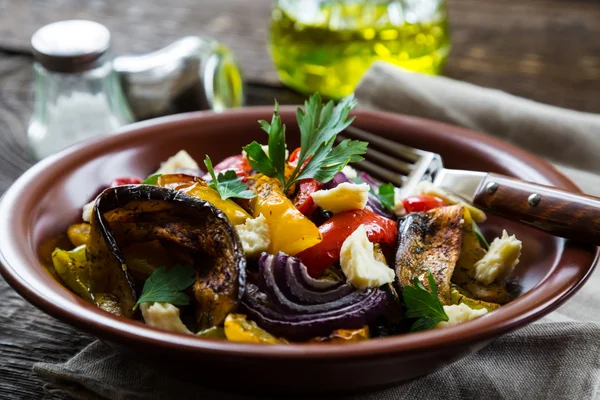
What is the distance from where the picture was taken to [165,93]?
340 centimetres

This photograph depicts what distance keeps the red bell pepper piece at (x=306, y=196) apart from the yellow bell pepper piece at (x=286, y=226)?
0.17 feet

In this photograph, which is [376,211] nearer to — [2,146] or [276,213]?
[276,213]

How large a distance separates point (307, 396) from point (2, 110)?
2541mm

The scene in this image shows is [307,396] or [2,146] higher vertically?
[307,396]

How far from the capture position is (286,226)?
177 centimetres

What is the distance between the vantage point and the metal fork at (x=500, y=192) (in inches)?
72.1

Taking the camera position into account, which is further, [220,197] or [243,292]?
[220,197]

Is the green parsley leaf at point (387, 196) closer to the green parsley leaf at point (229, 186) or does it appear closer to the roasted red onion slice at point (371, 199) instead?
the roasted red onion slice at point (371, 199)

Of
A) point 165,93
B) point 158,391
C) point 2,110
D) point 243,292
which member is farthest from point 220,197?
point 2,110

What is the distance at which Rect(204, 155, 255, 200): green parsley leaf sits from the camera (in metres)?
1.87

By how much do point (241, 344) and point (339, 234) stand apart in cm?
49

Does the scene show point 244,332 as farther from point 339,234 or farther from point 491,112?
point 491,112

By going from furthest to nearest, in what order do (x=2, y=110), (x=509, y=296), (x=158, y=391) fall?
(x=2, y=110), (x=509, y=296), (x=158, y=391)

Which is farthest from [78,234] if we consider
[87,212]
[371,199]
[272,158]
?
[371,199]
